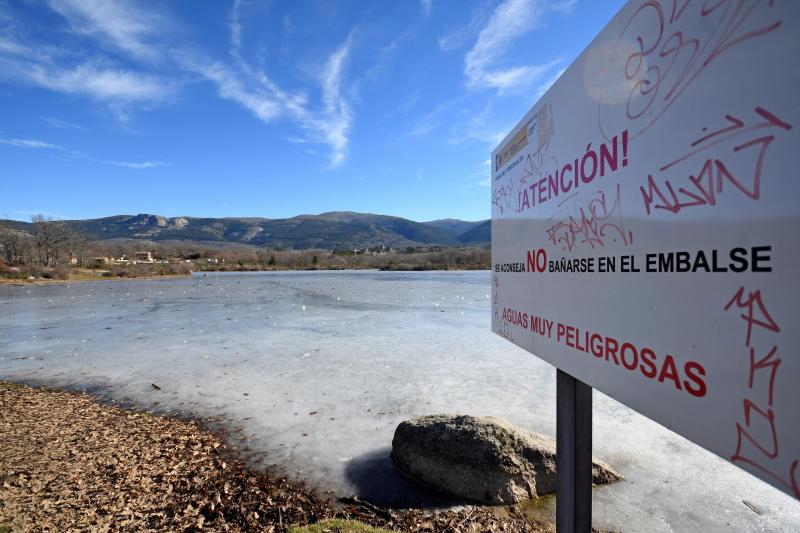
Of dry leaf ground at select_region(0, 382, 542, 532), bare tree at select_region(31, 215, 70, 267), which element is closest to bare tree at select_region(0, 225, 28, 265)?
bare tree at select_region(31, 215, 70, 267)

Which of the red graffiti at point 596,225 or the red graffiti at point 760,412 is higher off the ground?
the red graffiti at point 596,225

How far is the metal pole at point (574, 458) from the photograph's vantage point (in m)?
2.37

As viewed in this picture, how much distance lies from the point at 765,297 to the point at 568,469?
5.74 ft

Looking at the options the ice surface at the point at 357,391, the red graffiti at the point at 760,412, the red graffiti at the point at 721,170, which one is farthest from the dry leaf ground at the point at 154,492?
the red graffiti at the point at 721,170

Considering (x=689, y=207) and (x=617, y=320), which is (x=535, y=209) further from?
(x=689, y=207)

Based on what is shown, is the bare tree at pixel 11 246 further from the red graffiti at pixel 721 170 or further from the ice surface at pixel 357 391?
the red graffiti at pixel 721 170

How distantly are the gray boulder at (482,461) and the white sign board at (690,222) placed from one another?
8.57 ft

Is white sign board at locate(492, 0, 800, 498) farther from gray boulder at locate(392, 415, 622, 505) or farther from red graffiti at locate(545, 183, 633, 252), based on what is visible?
gray boulder at locate(392, 415, 622, 505)

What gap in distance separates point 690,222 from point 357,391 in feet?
22.3

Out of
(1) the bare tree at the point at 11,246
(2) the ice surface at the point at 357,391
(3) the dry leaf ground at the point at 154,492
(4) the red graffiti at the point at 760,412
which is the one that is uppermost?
(1) the bare tree at the point at 11,246

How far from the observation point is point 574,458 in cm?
240

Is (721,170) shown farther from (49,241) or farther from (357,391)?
(49,241)

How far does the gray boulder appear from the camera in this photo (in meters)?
→ 4.20

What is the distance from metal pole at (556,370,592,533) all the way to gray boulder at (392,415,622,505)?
187cm
